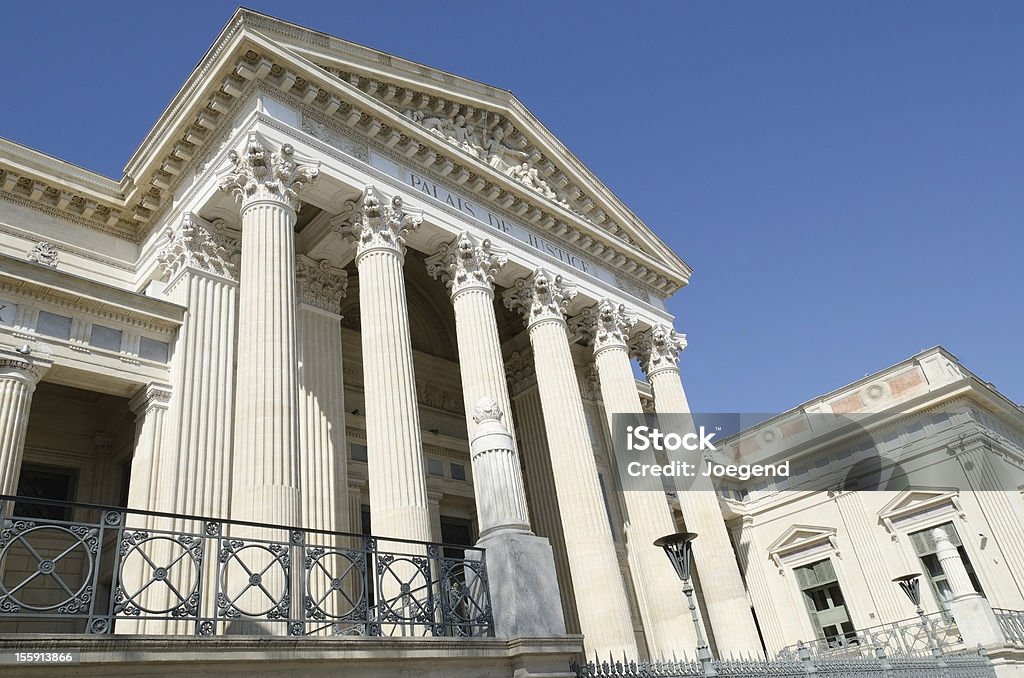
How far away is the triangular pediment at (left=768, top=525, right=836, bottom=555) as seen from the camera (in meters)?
30.8

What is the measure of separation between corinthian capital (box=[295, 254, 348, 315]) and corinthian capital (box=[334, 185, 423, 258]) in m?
→ 1.80

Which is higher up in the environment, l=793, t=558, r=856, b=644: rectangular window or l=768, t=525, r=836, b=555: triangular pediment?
l=768, t=525, r=836, b=555: triangular pediment

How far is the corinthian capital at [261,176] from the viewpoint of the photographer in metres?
12.6

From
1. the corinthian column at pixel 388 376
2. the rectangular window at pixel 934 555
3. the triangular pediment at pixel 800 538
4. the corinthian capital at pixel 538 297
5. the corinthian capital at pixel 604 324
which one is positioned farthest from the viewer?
the triangular pediment at pixel 800 538

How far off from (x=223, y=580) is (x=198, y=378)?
186 inches

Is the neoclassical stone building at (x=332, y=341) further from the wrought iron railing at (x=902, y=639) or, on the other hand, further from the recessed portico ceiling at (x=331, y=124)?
the wrought iron railing at (x=902, y=639)

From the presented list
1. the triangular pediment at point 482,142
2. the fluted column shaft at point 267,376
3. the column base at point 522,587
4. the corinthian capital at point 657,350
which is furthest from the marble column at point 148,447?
the corinthian capital at point 657,350

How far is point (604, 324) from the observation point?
64.0 feet

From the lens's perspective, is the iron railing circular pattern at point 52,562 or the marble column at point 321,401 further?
the marble column at point 321,401

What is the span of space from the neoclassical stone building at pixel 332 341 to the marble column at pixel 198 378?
0.14ft

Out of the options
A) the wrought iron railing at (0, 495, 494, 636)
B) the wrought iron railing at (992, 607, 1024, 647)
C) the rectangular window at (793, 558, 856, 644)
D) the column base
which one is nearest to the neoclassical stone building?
the column base

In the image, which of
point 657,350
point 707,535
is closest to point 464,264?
point 657,350

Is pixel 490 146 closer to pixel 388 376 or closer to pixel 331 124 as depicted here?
pixel 331 124

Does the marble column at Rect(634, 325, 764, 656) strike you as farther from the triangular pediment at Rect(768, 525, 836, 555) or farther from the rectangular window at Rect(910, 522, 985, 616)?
the triangular pediment at Rect(768, 525, 836, 555)
